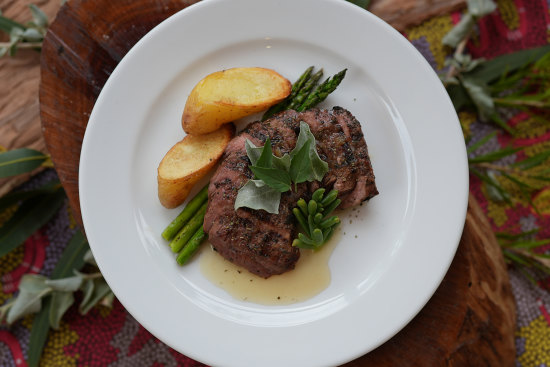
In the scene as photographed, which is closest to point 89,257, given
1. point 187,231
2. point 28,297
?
point 28,297

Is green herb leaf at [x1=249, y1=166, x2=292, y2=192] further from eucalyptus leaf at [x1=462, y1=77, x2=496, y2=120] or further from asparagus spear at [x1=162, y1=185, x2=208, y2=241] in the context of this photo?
eucalyptus leaf at [x1=462, y1=77, x2=496, y2=120]

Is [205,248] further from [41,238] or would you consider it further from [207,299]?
[41,238]

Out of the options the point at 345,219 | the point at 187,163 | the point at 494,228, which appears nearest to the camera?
the point at 187,163

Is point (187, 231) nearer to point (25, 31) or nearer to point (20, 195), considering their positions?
point (20, 195)

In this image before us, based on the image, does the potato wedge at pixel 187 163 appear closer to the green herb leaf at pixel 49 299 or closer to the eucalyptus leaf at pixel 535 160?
the green herb leaf at pixel 49 299

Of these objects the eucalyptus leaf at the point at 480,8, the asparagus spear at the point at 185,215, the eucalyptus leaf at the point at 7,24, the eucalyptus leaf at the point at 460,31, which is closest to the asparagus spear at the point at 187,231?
the asparagus spear at the point at 185,215

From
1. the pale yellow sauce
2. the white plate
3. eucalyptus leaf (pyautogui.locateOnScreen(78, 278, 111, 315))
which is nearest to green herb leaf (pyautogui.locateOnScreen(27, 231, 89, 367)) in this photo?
eucalyptus leaf (pyautogui.locateOnScreen(78, 278, 111, 315))

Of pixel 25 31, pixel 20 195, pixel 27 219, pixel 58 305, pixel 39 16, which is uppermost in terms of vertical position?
pixel 39 16
